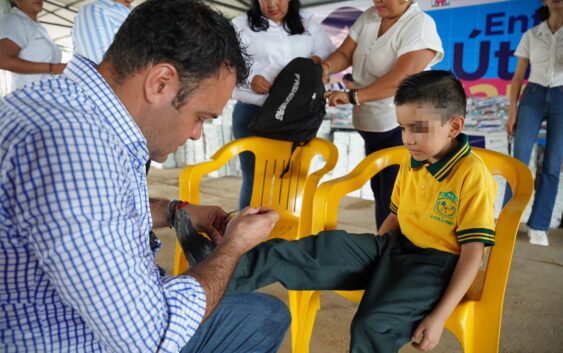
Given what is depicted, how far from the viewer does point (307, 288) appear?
129 cm

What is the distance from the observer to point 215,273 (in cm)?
77

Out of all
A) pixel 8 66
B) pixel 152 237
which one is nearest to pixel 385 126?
pixel 152 237

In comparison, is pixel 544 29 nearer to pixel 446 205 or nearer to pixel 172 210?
pixel 446 205

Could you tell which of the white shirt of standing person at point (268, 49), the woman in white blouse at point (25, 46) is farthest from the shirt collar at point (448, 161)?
the woman in white blouse at point (25, 46)

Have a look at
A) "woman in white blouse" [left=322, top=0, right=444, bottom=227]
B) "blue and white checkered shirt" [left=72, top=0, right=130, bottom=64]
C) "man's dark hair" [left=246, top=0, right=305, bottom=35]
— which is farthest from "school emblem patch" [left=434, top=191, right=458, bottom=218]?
"blue and white checkered shirt" [left=72, top=0, right=130, bottom=64]

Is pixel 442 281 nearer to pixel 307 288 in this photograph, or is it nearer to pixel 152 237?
pixel 307 288

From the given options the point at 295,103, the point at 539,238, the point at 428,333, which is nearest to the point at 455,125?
the point at 428,333

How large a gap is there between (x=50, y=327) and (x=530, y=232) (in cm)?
306

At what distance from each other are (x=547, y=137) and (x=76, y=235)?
303 centimetres

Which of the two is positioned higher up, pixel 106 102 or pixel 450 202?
pixel 106 102

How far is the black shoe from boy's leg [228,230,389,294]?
0.20m

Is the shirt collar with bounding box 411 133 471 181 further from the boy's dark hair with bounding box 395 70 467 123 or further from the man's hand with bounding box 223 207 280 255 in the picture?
the man's hand with bounding box 223 207 280 255

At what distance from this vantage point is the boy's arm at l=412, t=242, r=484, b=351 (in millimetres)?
1060

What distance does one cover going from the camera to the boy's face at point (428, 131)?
4.13ft
